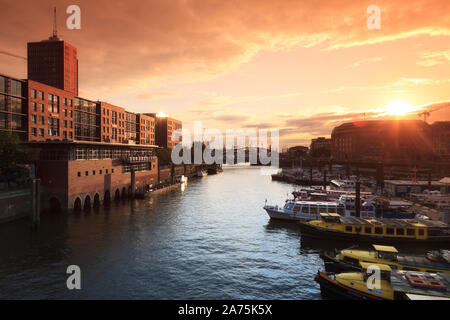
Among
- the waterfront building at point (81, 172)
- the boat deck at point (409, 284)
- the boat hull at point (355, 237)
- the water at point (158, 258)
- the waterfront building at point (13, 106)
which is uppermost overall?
the waterfront building at point (13, 106)

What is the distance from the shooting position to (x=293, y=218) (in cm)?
5603

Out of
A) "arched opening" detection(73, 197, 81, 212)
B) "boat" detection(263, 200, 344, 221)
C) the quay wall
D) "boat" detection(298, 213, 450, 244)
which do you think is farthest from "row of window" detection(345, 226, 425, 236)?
the quay wall

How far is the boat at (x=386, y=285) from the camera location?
848 inches

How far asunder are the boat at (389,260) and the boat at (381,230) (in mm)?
12093

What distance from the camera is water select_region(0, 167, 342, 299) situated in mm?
28500

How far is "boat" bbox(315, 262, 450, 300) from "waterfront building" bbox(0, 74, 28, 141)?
87116mm

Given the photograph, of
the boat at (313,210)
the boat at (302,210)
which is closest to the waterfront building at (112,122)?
the boat at (302,210)

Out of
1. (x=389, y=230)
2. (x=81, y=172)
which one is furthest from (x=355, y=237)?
(x=81, y=172)

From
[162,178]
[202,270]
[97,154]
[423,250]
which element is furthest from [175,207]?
[162,178]

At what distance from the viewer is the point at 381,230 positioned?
41812 mm

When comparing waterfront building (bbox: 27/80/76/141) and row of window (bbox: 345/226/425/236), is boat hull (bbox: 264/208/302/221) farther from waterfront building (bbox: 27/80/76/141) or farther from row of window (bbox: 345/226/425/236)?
waterfront building (bbox: 27/80/76/141)

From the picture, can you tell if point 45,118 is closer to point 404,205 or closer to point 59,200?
point 59,200

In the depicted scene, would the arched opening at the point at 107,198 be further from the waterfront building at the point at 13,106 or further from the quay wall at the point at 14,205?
the waterfront building at the point at 13,106
